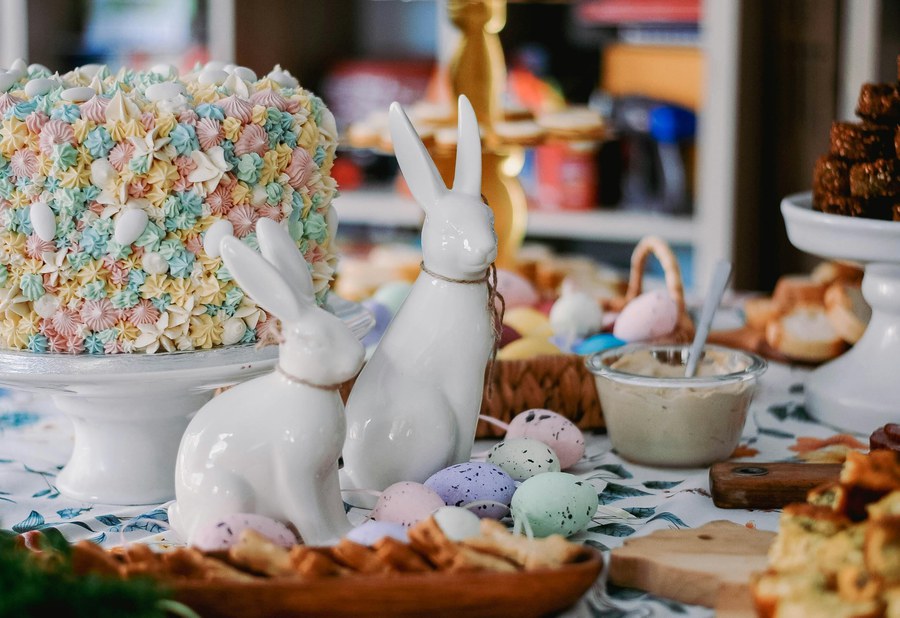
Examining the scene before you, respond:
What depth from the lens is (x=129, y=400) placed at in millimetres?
951

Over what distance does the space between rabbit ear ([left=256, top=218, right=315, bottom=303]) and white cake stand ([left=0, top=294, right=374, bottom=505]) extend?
0.14 meters

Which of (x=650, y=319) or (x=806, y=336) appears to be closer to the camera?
(x=650, y=319)

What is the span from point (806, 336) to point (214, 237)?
86cm

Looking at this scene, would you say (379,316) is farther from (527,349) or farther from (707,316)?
(707,316)

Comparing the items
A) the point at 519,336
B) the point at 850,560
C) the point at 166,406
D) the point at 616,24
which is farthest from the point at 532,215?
the point at 850,560

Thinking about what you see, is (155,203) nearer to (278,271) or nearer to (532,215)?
(278,271)

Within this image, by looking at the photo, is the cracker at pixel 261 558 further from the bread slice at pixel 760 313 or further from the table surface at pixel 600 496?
the bread slice at pixel 760 313

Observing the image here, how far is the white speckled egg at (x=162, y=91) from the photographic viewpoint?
3.03 feet

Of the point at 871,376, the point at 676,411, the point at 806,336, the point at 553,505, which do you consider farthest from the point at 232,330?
the point at 806,336

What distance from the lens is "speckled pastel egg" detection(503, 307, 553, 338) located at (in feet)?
4.47

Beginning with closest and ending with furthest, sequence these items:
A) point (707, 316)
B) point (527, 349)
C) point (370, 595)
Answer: point (370, 595), point (707, 316), point (527, 349)

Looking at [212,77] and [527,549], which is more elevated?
[212,77]

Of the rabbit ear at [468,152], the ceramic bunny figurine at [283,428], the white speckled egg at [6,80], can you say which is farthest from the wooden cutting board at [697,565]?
the white speckled egg at [6,80]

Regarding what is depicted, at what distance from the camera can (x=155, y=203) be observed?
914 millimetres
